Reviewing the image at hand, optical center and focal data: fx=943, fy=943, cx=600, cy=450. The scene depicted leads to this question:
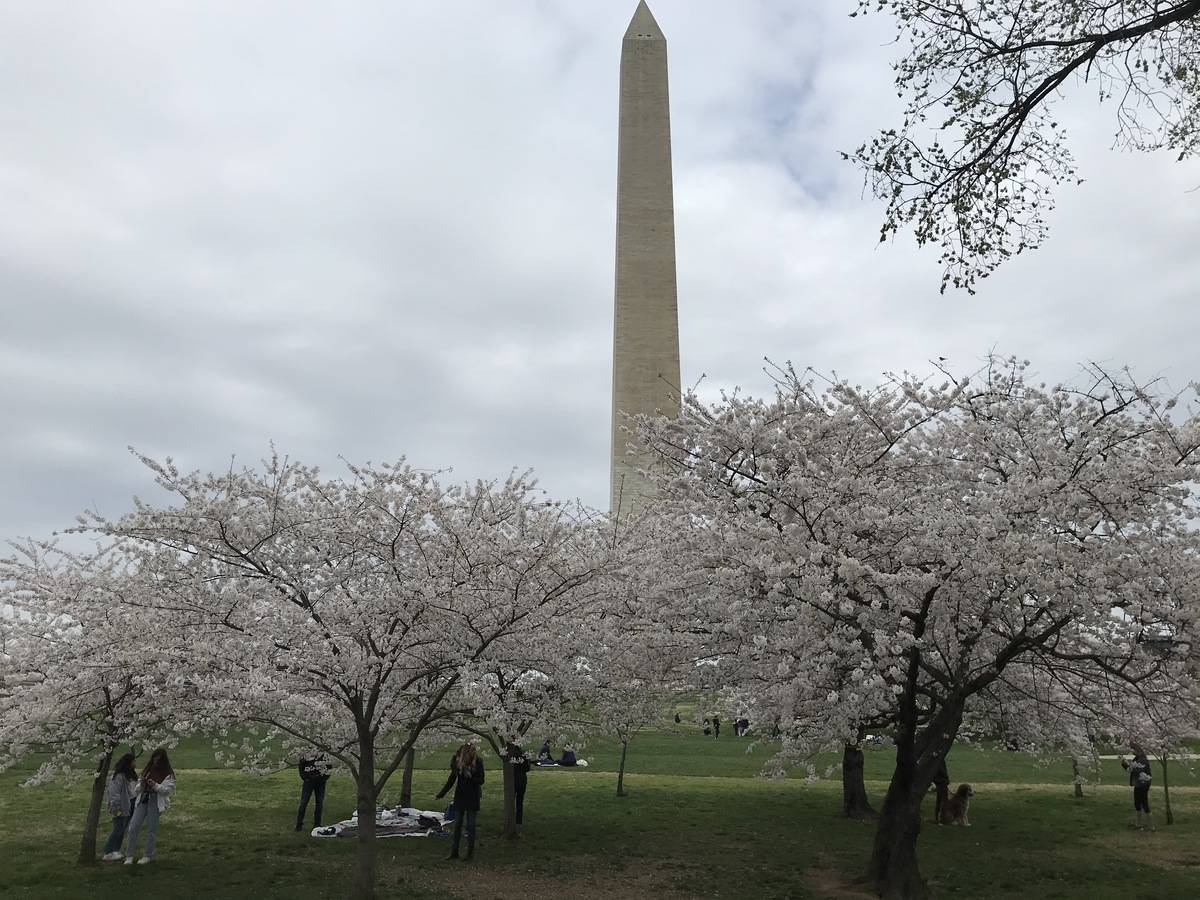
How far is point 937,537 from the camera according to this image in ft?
29.2

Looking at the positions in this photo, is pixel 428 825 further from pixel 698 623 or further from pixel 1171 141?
pixel 1171 141

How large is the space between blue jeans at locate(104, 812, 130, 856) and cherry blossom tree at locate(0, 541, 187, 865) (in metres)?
0.33

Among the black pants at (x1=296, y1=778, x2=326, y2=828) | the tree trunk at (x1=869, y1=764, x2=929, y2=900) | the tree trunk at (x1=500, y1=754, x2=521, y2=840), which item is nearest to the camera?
the tree trunk at (x1=869, y1=764, x2=929, y2=900)

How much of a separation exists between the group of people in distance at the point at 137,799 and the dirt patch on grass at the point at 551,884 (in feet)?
11.3

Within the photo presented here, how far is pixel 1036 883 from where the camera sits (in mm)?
11961

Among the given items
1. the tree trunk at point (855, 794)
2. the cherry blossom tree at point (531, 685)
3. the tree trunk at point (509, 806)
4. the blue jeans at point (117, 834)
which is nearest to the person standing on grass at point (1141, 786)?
the tree trunk at point (855, 794)

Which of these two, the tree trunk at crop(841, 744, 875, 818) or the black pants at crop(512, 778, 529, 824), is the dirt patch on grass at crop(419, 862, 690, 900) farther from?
the tree trunk at crop(841, 744, 875, 818)

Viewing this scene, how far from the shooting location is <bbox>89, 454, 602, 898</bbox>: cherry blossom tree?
9141mm

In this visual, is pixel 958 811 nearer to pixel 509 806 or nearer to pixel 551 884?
pixel 509 806

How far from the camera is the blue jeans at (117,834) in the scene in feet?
39.4

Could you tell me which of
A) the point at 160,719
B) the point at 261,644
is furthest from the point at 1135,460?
the point at 160,719

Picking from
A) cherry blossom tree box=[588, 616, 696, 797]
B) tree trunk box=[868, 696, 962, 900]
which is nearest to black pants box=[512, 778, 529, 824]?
cherry blossom tree box=[588, 616, 696, 797]

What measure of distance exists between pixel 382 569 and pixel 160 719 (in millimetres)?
3313

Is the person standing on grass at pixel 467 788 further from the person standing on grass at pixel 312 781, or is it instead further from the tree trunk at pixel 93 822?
the tree trunk at pixel 93 822
